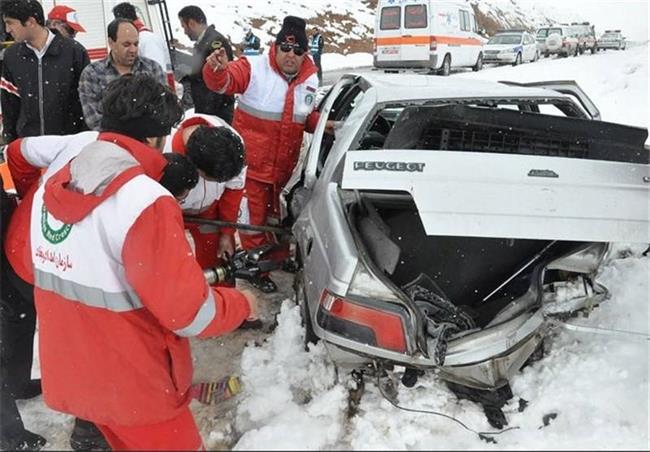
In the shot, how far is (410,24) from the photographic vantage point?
16281 millimetres

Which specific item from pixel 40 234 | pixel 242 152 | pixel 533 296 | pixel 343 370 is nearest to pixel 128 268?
pixel 40 234

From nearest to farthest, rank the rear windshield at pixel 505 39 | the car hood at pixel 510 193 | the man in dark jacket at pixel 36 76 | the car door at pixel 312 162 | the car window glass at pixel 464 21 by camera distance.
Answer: the car hood at pixel 510 193 < the car door at pixel 312 162 < the man in dark jacket at pixel 36 76 < the car window glass at pixel 464 21 < the rear windshield at pixel 505 39

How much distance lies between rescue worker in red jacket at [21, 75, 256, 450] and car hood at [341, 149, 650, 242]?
2.41 ft

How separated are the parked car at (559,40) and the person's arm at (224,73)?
25.2 metres

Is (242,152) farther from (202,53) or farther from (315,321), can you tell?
(202,53)

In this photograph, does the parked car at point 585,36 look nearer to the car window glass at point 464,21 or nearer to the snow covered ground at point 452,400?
the car window glass at point 464,21

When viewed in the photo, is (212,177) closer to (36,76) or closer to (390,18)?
(36,76)

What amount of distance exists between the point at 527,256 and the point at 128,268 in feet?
6.63

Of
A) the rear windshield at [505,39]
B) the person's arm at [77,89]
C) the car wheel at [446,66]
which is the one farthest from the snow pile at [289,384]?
the rear windshield at [505,39]

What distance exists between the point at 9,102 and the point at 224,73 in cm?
150

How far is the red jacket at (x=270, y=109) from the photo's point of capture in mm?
3779

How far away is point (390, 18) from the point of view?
16734mm

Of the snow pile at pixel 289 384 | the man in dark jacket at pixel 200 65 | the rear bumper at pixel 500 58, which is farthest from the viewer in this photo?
the rear bumper at pixel 500 58

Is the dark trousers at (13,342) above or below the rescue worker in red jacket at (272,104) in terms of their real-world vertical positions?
below
